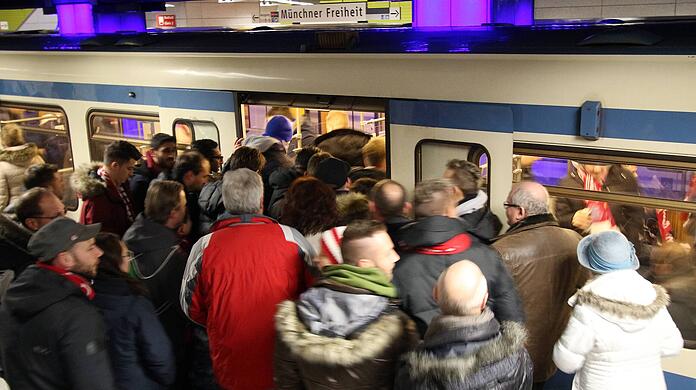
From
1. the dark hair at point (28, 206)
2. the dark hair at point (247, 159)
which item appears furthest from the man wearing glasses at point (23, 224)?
the dark hair at point (247, 159)

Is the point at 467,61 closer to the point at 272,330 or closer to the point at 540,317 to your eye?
the point at 540,317

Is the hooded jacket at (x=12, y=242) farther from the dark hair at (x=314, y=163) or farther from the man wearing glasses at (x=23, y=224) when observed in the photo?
the dark hair at (x=314, y=163)

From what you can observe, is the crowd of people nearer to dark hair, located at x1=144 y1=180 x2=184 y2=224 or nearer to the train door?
dark hair, located at x1=144 y1=180 x2=184 y2=224

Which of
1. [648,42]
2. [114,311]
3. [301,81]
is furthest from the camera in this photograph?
[301,81]

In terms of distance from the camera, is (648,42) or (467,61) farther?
(467,61)

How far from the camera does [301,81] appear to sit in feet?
16.7

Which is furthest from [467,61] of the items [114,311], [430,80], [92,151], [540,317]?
[92,151]

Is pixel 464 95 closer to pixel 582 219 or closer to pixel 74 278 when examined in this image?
pixel 582 219

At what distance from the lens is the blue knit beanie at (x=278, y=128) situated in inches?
229

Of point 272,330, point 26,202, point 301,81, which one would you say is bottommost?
point 272,330

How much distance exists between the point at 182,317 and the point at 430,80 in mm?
1995

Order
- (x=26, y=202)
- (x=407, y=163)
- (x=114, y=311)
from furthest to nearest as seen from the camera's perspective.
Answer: (x=407, y=163) < (x=26, y=202) < (x=114, y=311)

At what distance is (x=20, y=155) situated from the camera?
6.31 m

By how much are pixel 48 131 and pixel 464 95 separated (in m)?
4.94
